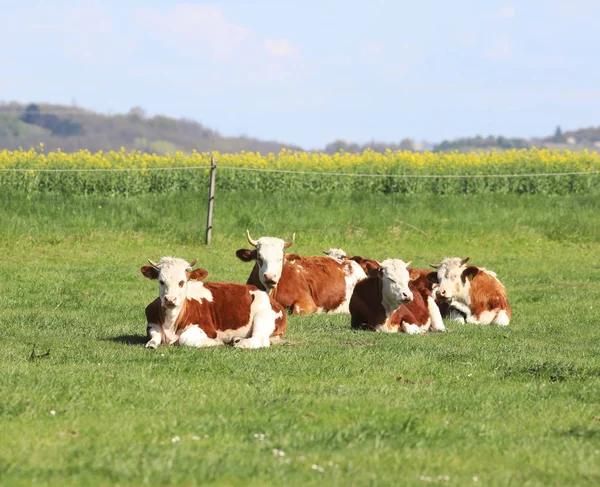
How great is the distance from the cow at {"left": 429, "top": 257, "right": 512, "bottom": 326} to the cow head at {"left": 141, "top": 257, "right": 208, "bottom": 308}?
15.9 ft

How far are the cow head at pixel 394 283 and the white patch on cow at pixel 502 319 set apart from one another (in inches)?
91.1

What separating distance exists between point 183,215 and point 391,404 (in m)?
18.2

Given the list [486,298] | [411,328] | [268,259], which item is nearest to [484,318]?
[486,298]

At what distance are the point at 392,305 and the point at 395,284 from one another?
13.9 inches

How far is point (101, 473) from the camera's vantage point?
243 inches

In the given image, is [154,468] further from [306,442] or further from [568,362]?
[568,362]

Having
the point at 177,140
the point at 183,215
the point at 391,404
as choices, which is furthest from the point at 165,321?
the point at 177,140

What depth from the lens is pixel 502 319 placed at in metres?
15.5

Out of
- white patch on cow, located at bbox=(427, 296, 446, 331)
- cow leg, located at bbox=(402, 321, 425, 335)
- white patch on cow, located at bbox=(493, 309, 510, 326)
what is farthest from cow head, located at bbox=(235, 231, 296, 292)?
white patch on cow, located at bbox=(493, 309, 510, 326)

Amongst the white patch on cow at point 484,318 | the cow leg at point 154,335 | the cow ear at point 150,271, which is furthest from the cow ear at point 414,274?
the cow leg at point 154,335

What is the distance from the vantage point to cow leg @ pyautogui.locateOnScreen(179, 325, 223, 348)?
11.5 m

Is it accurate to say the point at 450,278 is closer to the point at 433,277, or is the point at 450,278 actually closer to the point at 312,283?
the point at 433,277

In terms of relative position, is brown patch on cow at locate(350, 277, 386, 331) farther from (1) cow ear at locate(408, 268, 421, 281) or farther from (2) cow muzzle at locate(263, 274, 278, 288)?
(1) cow ear at locate(408, 268, 421, 281)

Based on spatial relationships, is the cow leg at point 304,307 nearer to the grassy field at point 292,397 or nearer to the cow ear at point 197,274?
the grassy field at point 292,397
